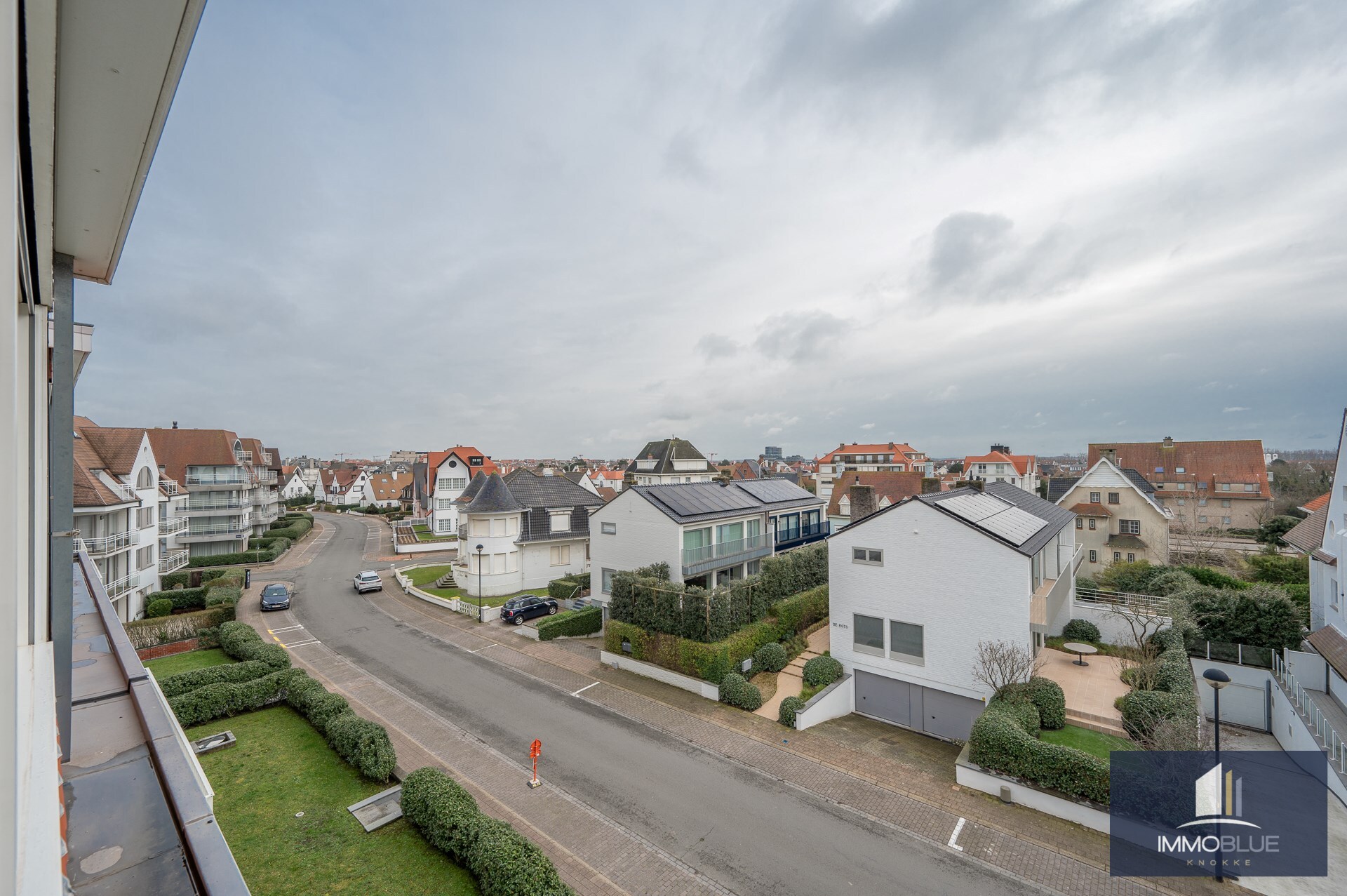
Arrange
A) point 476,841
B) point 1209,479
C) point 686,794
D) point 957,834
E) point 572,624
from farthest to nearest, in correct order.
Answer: point 1209,479 < point 572,624 < point 686,794 < point 957,834 < point 476,841

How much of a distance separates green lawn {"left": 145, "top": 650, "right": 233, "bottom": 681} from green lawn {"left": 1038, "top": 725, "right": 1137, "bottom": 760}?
93.8ft

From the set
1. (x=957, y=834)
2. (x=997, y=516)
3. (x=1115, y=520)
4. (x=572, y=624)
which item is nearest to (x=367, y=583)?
(x=572, y=624)

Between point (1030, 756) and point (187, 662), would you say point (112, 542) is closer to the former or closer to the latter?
point (187, 662)

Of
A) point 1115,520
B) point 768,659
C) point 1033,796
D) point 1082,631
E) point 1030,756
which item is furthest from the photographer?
point 1115,520

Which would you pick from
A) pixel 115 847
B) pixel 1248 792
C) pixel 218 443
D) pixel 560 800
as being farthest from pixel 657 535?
pixel 218 443

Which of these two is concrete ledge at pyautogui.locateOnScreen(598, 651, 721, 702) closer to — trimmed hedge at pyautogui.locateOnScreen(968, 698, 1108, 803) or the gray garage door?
the gray garage door

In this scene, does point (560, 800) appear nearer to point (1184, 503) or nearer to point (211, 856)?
point (211, 856)

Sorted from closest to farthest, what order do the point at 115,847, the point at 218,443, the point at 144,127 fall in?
the point at 115,847, the point at 144,127, the point at 218,443

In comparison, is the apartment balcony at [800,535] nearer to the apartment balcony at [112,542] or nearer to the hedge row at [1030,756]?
the hedge row at [1030,756]

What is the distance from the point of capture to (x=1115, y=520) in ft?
129

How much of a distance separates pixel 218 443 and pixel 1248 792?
6164cm

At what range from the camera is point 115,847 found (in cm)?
301

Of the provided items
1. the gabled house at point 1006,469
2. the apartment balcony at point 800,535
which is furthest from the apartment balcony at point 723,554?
the gabled house at point 1006,469

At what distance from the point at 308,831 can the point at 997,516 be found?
2246 centimetres
